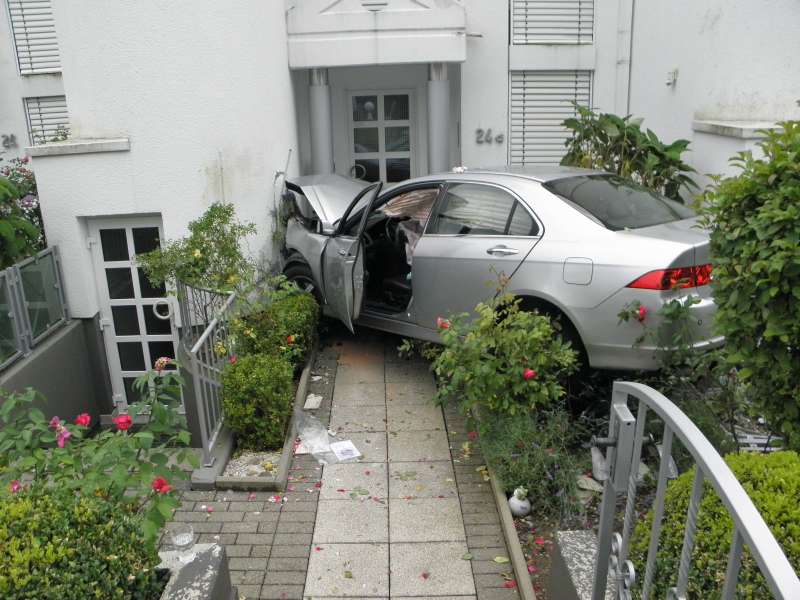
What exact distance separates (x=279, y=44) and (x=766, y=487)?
8878mm

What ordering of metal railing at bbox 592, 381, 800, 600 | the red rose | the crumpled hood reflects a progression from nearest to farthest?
metal railing at bbox 592, 381, 800, 600 → the red rose → the crumpled hood

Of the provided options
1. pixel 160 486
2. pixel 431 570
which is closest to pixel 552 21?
pixel 431 570

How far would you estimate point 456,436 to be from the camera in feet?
18.8

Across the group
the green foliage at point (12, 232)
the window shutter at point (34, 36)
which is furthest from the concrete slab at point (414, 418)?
the window shutter at point (34, 36)

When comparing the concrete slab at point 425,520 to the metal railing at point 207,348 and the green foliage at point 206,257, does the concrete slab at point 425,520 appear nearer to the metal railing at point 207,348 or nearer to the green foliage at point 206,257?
the metal railing at point 207,348

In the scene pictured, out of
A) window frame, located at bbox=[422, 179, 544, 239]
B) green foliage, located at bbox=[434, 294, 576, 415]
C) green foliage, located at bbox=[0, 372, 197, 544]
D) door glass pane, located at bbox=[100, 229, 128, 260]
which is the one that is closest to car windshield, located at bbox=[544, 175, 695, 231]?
window frame, located at bbox=[422, 179, 544, 239]

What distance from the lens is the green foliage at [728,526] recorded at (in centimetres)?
206

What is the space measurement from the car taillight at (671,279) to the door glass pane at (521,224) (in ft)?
3.18

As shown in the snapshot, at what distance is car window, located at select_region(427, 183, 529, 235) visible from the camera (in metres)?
5.98

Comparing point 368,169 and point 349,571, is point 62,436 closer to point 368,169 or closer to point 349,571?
point 349,571

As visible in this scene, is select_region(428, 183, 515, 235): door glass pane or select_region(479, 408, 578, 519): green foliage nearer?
select_region(479, 408, 578, 519): green foliage

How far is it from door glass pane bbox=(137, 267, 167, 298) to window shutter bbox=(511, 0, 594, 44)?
6.97m

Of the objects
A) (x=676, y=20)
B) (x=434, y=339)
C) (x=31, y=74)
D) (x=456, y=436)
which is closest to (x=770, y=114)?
(x=676, y=20)

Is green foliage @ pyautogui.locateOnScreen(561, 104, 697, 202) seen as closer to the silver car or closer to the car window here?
the silver car
